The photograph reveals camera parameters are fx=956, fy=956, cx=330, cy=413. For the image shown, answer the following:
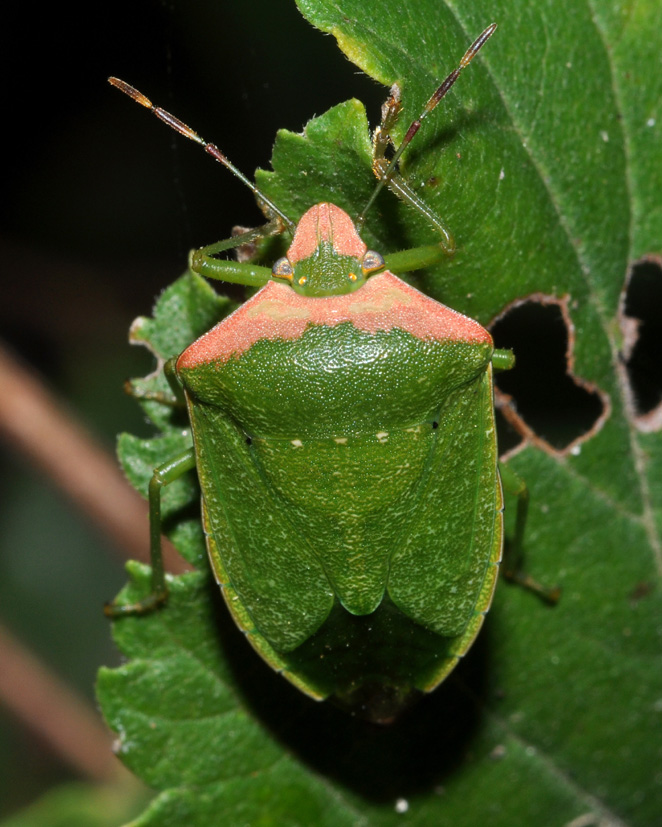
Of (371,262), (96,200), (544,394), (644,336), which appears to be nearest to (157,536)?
(371,262)

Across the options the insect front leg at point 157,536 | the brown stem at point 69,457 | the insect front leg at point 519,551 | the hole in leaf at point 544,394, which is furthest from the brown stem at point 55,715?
the hole in leaf at point 544,394

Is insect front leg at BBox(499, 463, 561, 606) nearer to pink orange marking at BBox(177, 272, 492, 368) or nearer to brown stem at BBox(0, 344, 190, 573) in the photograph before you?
pink orange marking at BBox(177, 272, 492, 368)

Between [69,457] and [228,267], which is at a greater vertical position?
[228,267]

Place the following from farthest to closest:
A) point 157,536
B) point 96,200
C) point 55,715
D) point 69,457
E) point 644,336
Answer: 1. point 55,715
2. point 96,200
3. point 69,457
4. point 644,336
5. point 157,536

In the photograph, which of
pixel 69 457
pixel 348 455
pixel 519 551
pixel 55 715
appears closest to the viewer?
pixel 348 455

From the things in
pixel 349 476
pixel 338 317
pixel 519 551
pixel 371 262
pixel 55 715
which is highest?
pixel 371 262

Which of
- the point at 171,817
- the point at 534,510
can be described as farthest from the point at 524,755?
the point at 171,817

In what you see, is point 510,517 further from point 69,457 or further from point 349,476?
point 69,457

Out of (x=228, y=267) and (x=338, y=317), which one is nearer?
(x=338, y=317)
